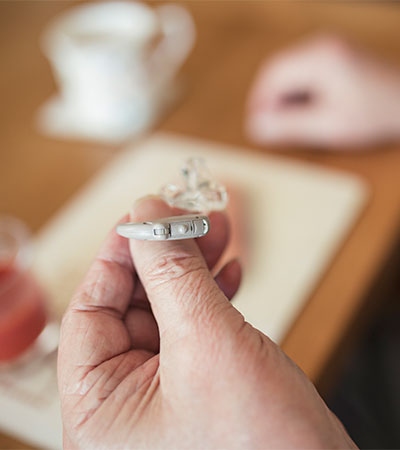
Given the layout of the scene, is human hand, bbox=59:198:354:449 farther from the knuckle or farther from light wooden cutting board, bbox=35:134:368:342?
light wooden cutting board, bbox=35:134:368:342

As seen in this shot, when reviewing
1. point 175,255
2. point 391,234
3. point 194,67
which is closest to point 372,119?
point 391,234

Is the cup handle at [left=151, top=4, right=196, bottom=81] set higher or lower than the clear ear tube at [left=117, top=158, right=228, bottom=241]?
higher

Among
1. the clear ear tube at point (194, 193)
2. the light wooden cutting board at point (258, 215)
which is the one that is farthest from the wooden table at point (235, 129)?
the clear ear tube at point (194, 193)

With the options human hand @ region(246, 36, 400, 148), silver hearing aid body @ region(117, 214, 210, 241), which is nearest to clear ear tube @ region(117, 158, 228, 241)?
silver hearing aid body @ region(117, 214, 210, 241)

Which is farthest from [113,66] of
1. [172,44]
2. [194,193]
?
[194,193]

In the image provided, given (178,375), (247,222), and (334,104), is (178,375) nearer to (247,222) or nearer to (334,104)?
(247,222)

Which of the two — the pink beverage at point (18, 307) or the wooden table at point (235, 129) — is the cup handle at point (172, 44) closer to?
the wooden table at point (235, 129)
